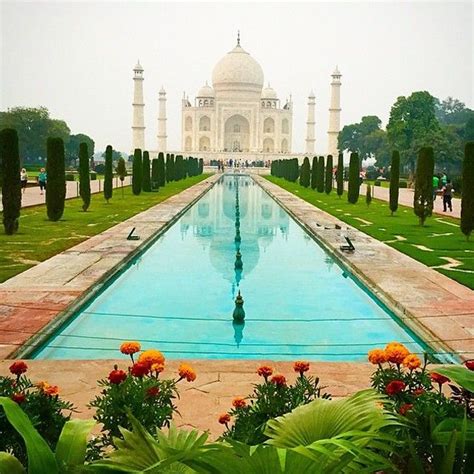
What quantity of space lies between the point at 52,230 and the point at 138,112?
115ft

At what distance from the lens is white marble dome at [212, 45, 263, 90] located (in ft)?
154

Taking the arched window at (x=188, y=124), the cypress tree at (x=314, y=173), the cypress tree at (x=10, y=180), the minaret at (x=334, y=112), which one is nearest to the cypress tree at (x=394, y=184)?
the cypress tree at (x=10, y=180)

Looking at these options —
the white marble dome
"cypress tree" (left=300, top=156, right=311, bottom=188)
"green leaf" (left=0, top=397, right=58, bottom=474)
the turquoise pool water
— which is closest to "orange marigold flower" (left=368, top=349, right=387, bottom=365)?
"green leaf" (left=0, top=397, right=58, bottom=474)

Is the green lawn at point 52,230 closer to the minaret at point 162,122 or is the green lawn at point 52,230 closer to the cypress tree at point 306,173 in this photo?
the cypress tree at point 306,173

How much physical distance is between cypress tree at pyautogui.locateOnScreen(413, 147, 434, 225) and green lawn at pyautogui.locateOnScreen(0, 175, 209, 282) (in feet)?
16.2

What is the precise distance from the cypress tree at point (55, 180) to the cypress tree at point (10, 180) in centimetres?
119

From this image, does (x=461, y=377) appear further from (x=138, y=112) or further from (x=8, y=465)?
(x=138, y=112)

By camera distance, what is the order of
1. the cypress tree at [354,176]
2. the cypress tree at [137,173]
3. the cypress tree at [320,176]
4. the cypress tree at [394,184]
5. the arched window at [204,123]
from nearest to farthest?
the cypress tree at [394,184] → the cypress tree at [354,176] → the cypress tree at [137,173] → the cypress tree at [320,176] → the arched window at [204,123]

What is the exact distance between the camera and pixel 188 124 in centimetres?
5025

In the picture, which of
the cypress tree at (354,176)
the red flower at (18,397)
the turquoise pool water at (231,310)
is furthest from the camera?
the cypress tree at (354,176)

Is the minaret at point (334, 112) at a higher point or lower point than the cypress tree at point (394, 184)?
higher

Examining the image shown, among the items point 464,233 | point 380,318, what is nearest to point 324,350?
point 380,318

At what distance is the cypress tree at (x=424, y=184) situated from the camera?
10055mm

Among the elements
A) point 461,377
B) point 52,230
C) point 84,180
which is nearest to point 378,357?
point 461,377
